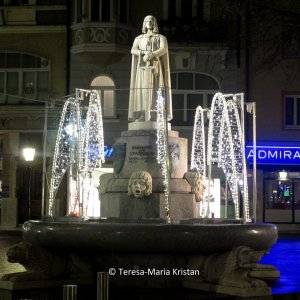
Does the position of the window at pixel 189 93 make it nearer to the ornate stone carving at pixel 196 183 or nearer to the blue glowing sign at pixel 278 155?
the blue glowing sign at pixel 278 155

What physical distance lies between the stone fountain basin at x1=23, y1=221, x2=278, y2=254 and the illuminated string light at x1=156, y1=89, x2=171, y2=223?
5.13ft

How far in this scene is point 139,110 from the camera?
14.5m

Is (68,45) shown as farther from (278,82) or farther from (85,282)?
(85,282)

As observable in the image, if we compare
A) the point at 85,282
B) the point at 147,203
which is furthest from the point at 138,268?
the point at 147,203

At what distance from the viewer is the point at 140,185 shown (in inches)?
522

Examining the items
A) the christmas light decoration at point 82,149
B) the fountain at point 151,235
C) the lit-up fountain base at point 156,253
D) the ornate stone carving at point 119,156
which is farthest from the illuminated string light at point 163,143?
the christmas light decoration at point 82,149

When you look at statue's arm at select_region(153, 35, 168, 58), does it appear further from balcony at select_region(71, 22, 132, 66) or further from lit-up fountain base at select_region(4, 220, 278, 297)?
balcony at select_region(71, 22, 132, 66)

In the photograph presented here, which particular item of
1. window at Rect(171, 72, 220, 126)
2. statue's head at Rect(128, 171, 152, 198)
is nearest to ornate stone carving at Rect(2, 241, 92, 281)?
statue's head at Rect(128, 171, 152, 198)

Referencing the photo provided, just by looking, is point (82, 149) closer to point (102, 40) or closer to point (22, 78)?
point (102, 40)

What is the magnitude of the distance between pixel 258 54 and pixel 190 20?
9.63ft

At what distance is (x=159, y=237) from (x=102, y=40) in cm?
1940

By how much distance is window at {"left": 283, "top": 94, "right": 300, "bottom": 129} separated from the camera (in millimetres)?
31219

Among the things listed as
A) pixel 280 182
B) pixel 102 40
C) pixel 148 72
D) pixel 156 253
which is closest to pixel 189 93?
pixel 102 40

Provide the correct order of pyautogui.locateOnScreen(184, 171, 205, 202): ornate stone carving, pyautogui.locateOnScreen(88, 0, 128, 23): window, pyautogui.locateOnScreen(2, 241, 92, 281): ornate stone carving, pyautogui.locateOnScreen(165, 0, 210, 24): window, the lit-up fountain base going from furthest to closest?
pyautogui.locateOnScreen(165, 0, 210, 24): window < pyautogui.locateOnScreen(88, 0, 128, 23): window < pyautogui.locateOnScreen(184, 171, 205, 202): ornate stone carving < pyautogui.locateOnScreen(2, 241, 92, 281): ornate stone carving < the lit-up fountain base
